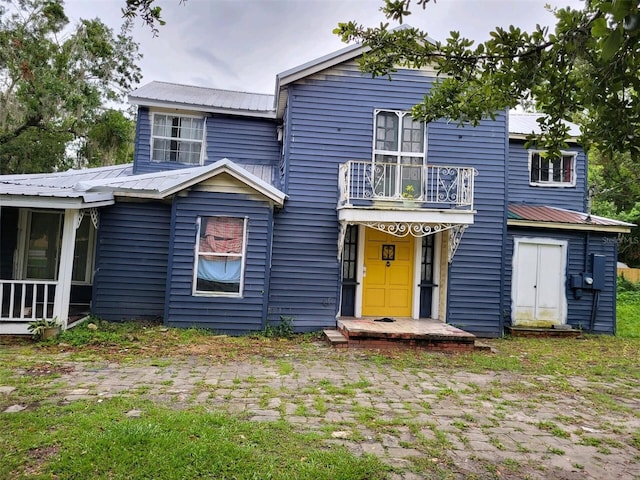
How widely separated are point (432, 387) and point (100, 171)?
34.2 feet

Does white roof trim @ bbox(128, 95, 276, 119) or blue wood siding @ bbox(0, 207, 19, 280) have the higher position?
white roof trim @ bbox(128, 95, 276, 119)

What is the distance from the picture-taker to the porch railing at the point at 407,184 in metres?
8.95

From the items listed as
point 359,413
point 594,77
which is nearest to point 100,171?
point 359,413

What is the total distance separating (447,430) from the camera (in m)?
4.21

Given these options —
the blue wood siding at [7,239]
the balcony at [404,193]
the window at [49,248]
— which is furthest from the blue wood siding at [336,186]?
the blue wood siding at [7,239]

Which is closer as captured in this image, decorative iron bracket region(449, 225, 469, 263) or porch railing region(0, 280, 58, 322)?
porch railing region(0, 280, 58, 322)

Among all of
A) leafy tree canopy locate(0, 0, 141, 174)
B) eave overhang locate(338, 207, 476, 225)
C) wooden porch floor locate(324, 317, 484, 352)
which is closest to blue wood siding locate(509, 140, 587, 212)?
eave overhang locate(338, 207, 476, 225)

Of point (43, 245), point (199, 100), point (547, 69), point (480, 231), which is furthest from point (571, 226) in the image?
point (43, 245)

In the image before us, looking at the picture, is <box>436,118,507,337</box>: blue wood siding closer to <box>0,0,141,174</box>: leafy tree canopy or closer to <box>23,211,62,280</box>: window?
<box>23,211,62,280</box>: window

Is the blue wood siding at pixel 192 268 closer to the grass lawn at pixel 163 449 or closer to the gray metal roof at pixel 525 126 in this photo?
the grass lawn at pixel 163 449

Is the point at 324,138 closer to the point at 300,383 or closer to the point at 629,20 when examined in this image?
the point at 300,383

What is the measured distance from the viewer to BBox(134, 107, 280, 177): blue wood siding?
420 inches

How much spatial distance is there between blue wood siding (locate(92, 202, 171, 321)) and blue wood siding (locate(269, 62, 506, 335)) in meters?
2.61

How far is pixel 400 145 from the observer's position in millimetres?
9711
